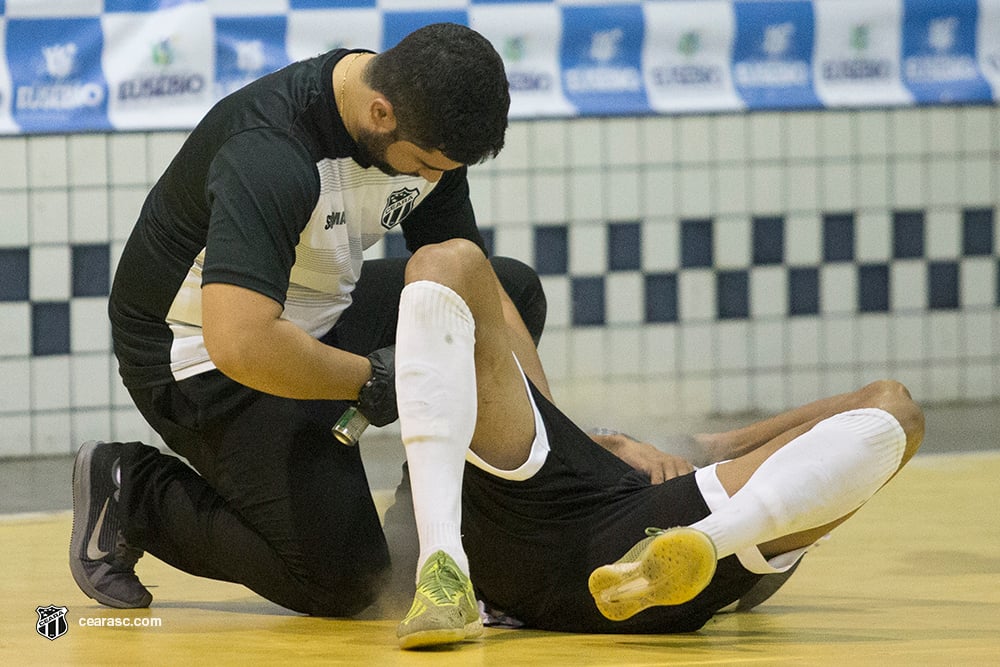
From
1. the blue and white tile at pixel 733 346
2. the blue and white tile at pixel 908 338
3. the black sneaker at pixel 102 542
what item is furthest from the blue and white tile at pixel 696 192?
the black sneaker at pixel 102 542

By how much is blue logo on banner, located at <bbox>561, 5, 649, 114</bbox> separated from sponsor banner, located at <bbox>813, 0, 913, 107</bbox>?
1.94ft

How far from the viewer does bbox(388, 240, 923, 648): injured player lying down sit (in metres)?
1.86

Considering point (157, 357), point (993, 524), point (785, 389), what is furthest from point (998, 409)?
point (157, 357)

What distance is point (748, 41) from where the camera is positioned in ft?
14.6

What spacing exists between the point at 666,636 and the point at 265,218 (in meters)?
0.81

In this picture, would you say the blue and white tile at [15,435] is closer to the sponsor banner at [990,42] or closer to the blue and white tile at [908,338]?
the blue and white tile at [908,338]

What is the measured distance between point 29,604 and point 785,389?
2.92 m

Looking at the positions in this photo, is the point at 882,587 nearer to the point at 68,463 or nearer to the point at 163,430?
the point at 163,430

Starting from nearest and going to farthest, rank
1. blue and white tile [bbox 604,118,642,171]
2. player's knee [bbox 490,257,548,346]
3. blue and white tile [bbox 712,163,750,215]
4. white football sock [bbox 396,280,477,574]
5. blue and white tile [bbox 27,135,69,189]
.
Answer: white football sock [bbox 396,280,477,574], player's knee [bbox 490,257,548,346], blue and white tile [bbox 27,135,69,189], blue and white tile [bbox 604,118,642,171], blue and white tile [bbox 712,163,750,215]

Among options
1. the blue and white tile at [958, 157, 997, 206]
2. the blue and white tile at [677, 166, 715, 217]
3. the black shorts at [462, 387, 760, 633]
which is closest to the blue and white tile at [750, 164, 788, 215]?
the blue and white tile at [677, 166, 715, 217]

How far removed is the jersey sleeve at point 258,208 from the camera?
76.4 inches

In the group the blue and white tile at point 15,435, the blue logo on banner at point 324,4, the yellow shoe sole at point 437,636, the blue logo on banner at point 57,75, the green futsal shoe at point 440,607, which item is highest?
the blue logo on banner at point 324,4

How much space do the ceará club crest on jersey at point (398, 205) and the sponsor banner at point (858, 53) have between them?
8.19 ft

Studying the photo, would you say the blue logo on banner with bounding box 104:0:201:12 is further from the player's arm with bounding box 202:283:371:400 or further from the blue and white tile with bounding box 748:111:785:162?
the player's arm with bounding box 202:283:371:400
